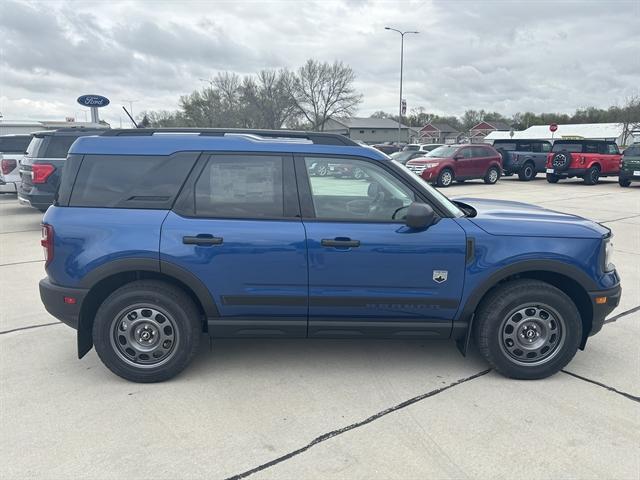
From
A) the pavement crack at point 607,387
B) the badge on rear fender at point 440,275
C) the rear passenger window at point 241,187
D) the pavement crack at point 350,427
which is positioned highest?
the rear passenger window at point 241,187

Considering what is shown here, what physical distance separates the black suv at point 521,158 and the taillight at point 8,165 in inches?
751

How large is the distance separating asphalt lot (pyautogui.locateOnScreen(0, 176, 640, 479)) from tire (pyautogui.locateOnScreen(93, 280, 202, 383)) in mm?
152

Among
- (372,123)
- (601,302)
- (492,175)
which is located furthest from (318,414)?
(372,123)

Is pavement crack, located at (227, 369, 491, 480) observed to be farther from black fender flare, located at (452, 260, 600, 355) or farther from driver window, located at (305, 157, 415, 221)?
driver window, located at (305, 157, 415, 221)

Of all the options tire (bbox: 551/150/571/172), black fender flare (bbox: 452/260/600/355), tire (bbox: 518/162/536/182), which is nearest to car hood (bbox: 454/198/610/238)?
black fender flare (bbox: 452/260/600/355)

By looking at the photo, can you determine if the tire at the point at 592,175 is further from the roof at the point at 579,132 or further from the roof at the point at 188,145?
the roof at the point at 579,132

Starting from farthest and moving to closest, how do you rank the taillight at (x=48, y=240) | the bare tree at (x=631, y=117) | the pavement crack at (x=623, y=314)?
1. the bare tree at (x=631, y=117)
2. the pavement crack at (x=623, y=314)
3. the taillight at (x=48, y=240)

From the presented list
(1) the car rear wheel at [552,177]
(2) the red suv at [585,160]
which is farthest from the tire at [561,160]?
(1) the car rear wheel at [552,177]

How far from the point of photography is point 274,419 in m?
2.95

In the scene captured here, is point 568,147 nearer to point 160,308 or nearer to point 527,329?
point 527,329

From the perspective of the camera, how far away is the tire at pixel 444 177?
59.9 feet

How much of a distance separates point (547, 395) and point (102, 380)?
3.26 metres

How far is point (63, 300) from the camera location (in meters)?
3.31

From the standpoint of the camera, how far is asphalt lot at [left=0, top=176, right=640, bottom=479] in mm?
2527
